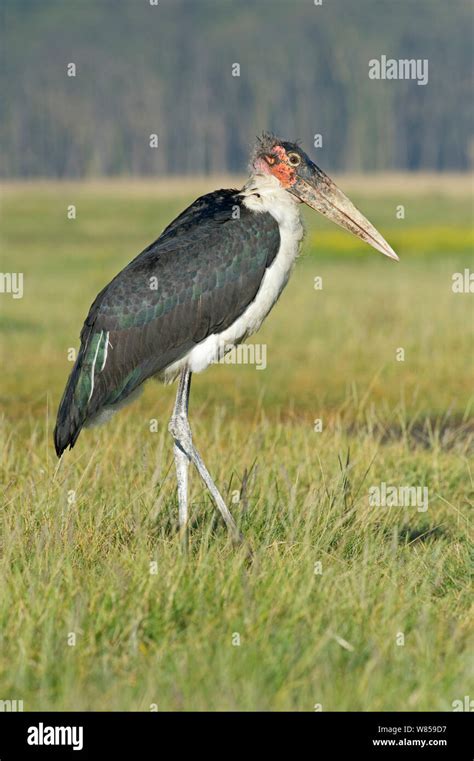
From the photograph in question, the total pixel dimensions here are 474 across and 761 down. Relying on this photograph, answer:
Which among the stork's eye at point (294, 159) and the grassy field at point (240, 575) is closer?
the grassy field at point (240, 575)

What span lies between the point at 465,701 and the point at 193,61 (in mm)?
129896

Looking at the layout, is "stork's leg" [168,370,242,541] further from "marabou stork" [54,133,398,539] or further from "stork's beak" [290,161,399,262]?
"stork's beak" [290,161,399,262]

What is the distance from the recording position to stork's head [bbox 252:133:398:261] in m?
6.70

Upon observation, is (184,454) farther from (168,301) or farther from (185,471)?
(168,301)

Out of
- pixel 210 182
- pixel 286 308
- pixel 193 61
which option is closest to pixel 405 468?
pixel 286 308

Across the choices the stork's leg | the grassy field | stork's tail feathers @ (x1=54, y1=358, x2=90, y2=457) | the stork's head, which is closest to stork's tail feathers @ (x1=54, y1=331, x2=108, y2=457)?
stork's tail feathers @ (x1=54, y1=358, x2=90, y2=457)

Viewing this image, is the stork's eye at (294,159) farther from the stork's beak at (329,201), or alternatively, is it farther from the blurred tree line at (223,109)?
the blurred tree line at (223,109)

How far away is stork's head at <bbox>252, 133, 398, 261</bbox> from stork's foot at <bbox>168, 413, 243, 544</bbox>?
1228 millimetres

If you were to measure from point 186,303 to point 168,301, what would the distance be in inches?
3.3

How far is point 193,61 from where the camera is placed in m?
131

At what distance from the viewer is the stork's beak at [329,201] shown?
6.71 metres

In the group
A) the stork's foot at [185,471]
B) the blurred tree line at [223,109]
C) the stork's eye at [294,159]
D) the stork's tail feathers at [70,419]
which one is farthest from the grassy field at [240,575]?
the blurred tree line at [223,109]

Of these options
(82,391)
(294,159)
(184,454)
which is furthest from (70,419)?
(294,159)
